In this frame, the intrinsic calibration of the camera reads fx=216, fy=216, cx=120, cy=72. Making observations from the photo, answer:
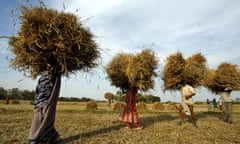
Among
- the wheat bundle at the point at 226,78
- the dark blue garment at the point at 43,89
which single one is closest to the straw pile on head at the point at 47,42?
the dark blue garment at the point at 43,89

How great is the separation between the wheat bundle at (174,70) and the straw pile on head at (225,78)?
2460 mm

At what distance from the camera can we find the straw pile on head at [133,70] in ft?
27.5

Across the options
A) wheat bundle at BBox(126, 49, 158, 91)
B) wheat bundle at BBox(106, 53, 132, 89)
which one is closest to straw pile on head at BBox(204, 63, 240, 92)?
wheat bundle at BBox(126, 49, 158, 91)

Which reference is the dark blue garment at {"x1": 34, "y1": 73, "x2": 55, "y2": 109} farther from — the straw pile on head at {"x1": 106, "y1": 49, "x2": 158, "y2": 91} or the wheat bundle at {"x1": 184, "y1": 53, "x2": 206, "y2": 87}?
the wheat bundle at {"x1": 184, "y1": 53, "x2": 206, "y2": 87}

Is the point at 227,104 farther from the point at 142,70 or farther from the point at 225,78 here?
the point at 142,70

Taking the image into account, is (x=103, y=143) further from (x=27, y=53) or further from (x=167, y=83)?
(x=167, y=83)

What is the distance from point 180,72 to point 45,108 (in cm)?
734

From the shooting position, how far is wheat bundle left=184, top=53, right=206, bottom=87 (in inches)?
418

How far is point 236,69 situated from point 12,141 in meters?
11.3

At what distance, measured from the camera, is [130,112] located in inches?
331

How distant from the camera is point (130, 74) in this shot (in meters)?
8.35

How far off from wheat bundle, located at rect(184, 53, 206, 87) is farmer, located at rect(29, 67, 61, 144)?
23.0ft

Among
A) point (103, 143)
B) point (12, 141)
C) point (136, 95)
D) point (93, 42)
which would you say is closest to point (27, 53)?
point (93, 42)

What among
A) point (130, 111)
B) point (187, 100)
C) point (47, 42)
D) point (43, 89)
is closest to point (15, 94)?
point (130, 111)
